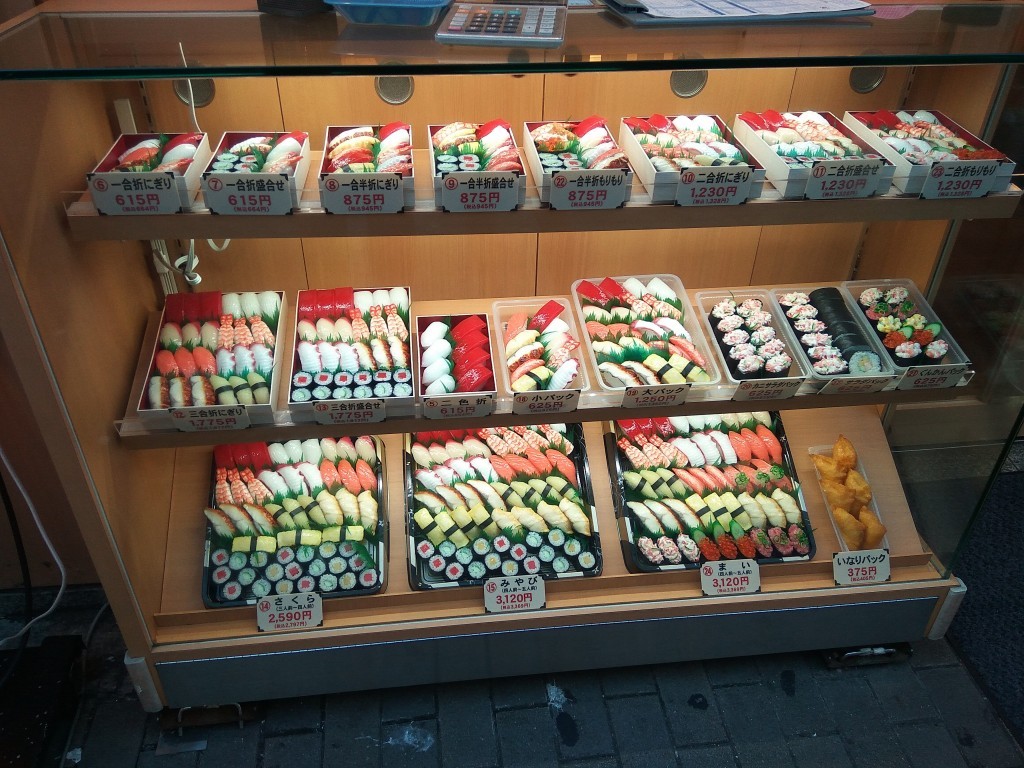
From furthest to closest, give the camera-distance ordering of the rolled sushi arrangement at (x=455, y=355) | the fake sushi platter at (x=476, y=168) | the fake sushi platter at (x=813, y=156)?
the rolled sushi arrangement at (x=455, y=355) < the fake sushi platter at (x=813, y=156) < the fake sushi platter at (x=476, y=168)

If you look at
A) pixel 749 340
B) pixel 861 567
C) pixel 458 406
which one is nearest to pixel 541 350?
pixel 458 406

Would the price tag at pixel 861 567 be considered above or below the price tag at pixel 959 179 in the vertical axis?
below

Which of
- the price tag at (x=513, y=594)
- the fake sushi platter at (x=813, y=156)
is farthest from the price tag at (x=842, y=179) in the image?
the price tag at (x=513, y=594)

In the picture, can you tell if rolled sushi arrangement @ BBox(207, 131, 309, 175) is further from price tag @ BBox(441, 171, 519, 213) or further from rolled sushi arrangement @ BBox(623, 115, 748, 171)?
rolled sushi arrangement @ BBox(623, 115, 748, 171)

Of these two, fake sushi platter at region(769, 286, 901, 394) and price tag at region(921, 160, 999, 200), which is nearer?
price tag at region(921, 160, 999, 200)

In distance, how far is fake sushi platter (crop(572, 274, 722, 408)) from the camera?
217 centimetres

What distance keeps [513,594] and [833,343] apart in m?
1.24

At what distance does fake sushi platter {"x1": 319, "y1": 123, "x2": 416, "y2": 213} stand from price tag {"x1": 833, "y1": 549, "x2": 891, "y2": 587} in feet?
5.76

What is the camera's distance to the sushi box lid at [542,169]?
1731 mm

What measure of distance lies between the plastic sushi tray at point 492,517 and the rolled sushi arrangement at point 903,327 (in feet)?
3.32

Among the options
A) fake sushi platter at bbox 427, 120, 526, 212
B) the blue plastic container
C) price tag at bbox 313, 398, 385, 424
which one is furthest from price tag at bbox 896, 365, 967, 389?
the blue plastic container

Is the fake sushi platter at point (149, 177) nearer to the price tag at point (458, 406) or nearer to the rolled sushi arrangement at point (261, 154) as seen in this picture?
the rolled sushi arrangement at point (261, 154)

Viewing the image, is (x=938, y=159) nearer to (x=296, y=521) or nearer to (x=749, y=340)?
(x=749, y=340)

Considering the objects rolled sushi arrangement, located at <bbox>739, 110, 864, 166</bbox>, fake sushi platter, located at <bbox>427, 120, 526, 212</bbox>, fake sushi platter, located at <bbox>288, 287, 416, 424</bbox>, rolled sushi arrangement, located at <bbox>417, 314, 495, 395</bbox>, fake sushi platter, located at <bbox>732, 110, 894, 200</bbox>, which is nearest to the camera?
fake sushi platter, located at <bbox>427, 120, 526, 212</bbox>
